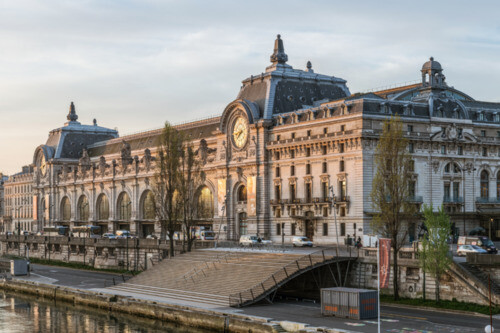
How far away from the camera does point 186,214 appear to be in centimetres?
9862

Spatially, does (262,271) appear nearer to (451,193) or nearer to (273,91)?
(451,193)

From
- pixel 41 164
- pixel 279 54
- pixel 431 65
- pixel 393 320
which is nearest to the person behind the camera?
pixel 393 320

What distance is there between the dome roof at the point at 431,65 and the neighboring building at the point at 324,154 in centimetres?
17

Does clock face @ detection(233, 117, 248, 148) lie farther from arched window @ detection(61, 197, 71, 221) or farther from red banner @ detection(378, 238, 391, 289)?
red banner @ detection(378, 238, 391, 289)

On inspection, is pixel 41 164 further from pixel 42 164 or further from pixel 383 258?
pixel 383 258

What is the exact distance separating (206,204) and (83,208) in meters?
49.0

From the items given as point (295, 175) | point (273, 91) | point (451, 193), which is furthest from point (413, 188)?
point (273, 91)

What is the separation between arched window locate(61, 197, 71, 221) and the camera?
17912 cm

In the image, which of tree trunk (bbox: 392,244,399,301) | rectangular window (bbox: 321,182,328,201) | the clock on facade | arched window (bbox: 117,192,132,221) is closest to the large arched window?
rectangular window (bbox: 321,182,328,201)

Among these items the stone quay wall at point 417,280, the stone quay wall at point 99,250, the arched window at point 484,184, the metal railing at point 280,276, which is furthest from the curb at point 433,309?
the arched window at point 484,184

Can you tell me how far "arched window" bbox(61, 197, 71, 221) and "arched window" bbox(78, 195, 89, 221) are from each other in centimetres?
513

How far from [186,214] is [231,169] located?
27382mm

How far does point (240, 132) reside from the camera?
123 meters

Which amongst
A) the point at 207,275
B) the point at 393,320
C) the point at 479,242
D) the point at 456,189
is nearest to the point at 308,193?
the point at 456,189
